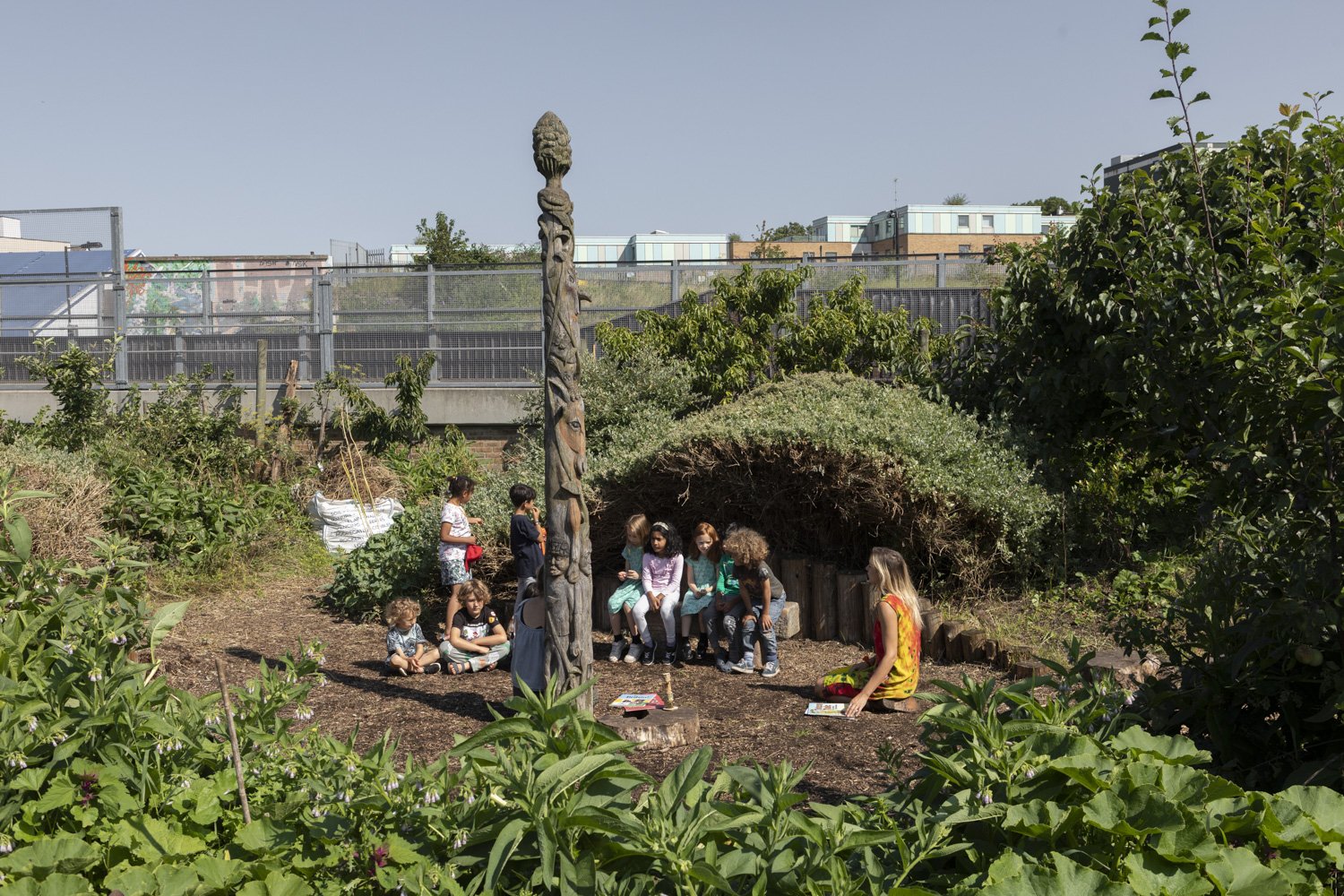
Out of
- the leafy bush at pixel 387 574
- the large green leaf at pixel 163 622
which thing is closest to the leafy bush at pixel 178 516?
the leafy bush at pixel 387 574

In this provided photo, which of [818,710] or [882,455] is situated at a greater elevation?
[882,455]

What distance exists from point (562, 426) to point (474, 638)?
10.0ft

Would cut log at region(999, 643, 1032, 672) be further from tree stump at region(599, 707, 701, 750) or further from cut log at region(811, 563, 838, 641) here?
tree stump at region(599, 707, 701, 750)

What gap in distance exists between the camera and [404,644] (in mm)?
8023

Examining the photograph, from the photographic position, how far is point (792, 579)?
8.63m

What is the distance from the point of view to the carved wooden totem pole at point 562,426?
5.68 metres

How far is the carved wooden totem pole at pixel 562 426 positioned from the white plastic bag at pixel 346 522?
265 inches

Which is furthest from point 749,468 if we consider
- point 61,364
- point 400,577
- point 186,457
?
point 61,364

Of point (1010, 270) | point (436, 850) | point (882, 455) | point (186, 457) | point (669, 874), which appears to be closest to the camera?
point (669, 874)

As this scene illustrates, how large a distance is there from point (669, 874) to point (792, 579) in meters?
6.48

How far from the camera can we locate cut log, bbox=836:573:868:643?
8320 millimetres

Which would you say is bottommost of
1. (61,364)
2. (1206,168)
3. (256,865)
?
(256,865)

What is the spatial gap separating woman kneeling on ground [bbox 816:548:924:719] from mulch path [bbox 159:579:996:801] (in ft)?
0.49

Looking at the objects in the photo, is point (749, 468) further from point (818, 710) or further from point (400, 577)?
point (400, 577)
